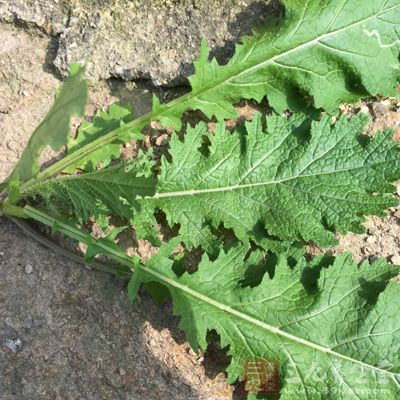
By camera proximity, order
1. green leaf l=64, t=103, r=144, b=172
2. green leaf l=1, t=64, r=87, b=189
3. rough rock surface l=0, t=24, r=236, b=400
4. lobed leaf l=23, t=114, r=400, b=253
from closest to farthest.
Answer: green leaf l=1, t=64, r=87, b=189 → lobed leaf l=23, t=114, r=400, b=253 → rough rock surface l=0, t=24, r=236, b=400 → green leaf l=64, t=103, r=144, b=172

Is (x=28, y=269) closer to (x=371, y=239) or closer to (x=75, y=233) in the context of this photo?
(x=75, y=233)

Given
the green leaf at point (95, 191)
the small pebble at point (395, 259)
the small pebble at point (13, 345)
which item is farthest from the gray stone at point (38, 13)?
the small pebble at point (395, 259)

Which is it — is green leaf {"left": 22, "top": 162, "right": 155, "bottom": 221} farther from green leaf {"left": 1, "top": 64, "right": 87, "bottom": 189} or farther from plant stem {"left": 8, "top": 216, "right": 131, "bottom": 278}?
green leaf {"left": 1, "top": 64, "right": 87, "bottom": 189}

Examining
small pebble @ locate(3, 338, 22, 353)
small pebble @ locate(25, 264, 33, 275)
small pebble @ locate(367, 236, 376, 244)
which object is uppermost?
small pebble @ locate(367, 236, 376, 244)

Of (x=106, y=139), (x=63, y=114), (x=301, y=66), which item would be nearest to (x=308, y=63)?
(x=301, y=66)

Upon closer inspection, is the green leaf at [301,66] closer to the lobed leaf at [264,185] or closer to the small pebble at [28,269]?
the lobed leaf at [264,185]

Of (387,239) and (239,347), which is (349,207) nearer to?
(387,239)

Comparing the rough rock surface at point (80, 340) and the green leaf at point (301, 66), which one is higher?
the green leaf at point (301, 66)

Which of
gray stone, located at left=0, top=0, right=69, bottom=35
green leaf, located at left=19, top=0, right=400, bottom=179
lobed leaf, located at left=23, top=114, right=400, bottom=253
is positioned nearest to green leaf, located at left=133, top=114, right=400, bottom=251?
lobed leaf, located at left=23, top=114, right=400, bottom=253
